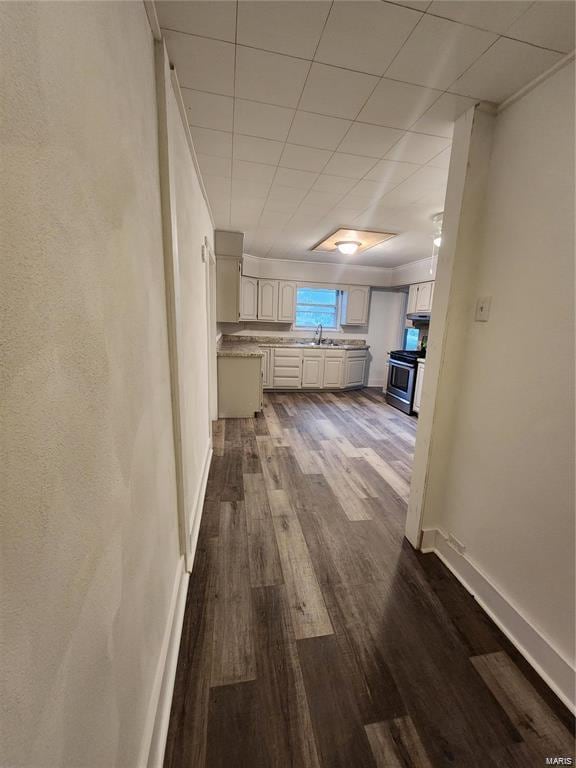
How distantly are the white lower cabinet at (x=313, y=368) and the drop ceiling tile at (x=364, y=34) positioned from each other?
4.33m

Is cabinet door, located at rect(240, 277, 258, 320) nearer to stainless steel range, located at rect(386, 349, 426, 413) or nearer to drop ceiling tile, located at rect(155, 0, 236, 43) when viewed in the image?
stainless steel range, located at rect(386, 349, 426, 413)

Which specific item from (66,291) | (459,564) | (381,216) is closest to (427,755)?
(459,564)

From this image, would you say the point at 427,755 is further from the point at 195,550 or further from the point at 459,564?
the point at 195,550

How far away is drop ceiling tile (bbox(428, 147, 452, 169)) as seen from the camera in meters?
1.85

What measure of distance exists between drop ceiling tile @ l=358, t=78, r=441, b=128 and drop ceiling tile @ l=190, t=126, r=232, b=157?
31.6 inches

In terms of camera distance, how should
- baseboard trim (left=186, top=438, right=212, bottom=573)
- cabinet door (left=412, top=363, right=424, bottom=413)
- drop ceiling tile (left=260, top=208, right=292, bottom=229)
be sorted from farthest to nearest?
cabinet door (left=412, top=363, right=424, bottom=413)
drop ceiling tile (left=260, top=208, right=292, bottom=229)
baseboard trim (left=186, top=438, right=212, bottom=573)

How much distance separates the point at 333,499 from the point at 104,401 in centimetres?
209

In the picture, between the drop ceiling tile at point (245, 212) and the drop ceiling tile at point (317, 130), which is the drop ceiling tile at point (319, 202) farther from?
the drop ceiling tile at point (317, 130)

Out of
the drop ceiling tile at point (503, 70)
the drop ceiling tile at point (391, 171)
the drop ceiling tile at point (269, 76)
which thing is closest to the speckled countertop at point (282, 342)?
the drop ceiling tile at point (391, 171)

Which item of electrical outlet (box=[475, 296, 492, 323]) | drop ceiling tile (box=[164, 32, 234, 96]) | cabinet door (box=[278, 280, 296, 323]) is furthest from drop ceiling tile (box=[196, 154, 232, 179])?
cabinet door (box=[278, 280, 296, 323])

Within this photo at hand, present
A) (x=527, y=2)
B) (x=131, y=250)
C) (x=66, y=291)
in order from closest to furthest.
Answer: (x=66, y=291)
(x=131, y=250)
(x=527, y=2)

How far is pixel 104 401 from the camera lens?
653 mm

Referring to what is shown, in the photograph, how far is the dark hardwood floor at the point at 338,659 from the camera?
1.02 metres

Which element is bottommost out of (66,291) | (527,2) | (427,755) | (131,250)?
(427,755)
